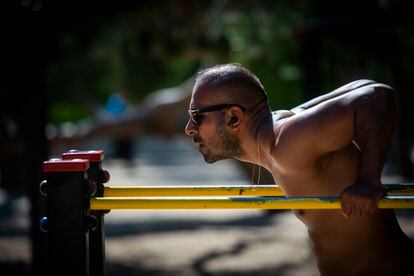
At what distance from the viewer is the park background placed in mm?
7043

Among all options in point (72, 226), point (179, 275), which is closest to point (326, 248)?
point (72, 226)

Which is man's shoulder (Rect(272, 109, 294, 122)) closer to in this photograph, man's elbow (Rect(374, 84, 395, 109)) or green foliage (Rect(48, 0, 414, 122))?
man's elbow (Rect(374, 84, 395, 109))

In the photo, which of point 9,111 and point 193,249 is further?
point 9,111

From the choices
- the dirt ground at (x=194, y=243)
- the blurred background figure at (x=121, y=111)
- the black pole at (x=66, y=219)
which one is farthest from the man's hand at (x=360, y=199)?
the blurred background figure at (x=121, y=111)

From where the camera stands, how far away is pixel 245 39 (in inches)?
512

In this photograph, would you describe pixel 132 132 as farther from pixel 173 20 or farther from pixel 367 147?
pixel 367 147

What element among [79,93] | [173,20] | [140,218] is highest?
[173,20]

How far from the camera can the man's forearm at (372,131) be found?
235cm

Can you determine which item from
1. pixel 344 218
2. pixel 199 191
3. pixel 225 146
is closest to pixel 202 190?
pixel 199 191

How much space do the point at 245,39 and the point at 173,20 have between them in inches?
131

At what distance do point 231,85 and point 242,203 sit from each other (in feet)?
1.77

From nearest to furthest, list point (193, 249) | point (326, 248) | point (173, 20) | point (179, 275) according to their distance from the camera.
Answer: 1. point (326, 248)
2. point (179, 275)
3. point (193, 249)
4. point (173, 20)

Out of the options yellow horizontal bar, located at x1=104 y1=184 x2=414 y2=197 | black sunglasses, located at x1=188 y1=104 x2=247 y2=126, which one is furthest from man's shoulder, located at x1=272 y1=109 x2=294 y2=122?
yellow horizontal bar, located at x1=104 y1=184 x2=414 y2=197

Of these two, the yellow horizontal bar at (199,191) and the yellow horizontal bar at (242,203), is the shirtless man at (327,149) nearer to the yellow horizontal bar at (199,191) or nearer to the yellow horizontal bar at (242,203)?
the yellow horizontal bar at (242,203)
